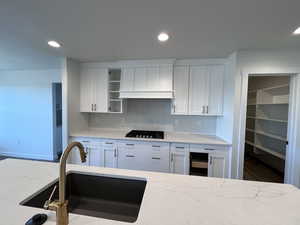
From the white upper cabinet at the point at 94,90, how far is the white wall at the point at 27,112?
1.15m

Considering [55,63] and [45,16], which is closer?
[45,16]

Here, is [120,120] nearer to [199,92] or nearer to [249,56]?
[199,92]

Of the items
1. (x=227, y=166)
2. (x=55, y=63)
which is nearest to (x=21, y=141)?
(x=55, y=63)

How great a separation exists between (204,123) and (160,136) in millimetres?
1097

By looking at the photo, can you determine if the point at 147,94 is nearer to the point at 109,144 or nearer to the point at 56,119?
the point at 109,144

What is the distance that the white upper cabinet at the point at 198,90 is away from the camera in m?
2.91

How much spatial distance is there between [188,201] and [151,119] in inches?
102

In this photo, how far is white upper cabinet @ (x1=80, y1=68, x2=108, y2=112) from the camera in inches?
128

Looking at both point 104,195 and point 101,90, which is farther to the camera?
point 101,90

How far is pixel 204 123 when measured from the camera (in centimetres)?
330

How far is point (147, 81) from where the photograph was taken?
3.05 meters

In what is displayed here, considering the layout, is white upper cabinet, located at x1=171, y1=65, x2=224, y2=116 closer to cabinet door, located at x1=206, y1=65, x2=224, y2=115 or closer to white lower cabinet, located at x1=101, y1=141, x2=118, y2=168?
cabinet door, located at x1=206, y1=65, x2=224, y2=115

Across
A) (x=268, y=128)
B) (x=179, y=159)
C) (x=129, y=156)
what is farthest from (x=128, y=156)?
(x=268, y=128)

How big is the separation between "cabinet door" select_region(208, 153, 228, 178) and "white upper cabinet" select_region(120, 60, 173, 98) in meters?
1.37
